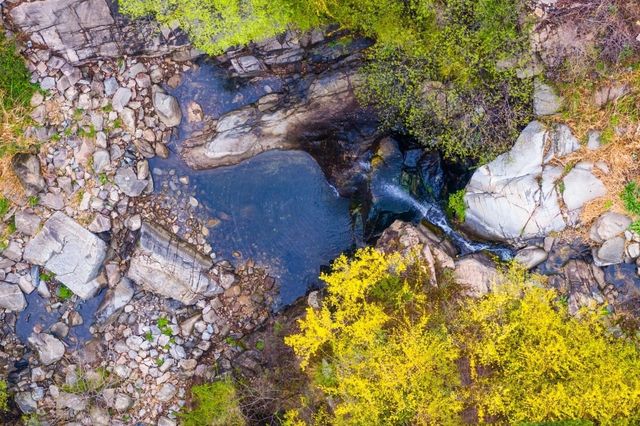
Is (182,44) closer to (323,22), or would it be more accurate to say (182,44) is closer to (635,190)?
(323,22)

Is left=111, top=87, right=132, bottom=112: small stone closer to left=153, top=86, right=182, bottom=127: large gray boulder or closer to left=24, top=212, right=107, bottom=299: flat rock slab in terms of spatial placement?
left=153, top=86, right=182, bottom=127: large gray boulder

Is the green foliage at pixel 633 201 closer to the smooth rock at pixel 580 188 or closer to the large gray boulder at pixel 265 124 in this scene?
the smooth rock at pixel 580 188

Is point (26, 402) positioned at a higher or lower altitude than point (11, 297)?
lower

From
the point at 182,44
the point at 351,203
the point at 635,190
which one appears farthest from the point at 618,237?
the point at 182,44

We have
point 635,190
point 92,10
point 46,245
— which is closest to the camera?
point 635,190

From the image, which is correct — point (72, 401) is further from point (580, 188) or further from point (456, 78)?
point (580, 188)

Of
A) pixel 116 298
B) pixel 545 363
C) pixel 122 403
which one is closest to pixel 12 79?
pixel 116 298

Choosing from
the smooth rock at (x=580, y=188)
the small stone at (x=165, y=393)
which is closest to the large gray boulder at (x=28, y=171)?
the small stone at (x=165, y=393)
